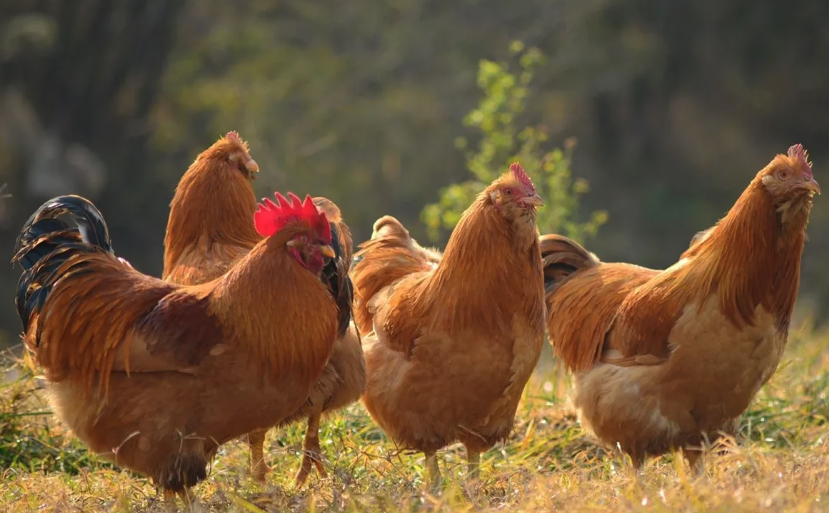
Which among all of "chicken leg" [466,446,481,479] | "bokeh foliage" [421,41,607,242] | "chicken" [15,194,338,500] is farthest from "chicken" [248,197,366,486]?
"bokeh foliage" [421,41,607,242]

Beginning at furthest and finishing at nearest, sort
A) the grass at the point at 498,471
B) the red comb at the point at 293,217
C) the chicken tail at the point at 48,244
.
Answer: the chicken tail at the point at 48,244 < the red comb at the point at 293,217 < the grass at the point at 498,471

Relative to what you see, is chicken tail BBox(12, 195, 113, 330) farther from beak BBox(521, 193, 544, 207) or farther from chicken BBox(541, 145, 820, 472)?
chicken BBox(541, 145, 820, 472)

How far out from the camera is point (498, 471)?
214 inches

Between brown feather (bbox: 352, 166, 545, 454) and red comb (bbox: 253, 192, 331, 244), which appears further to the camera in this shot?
brown feather (bbox: 352, 166, 545, 454)

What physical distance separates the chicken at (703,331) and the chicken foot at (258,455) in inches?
68.1

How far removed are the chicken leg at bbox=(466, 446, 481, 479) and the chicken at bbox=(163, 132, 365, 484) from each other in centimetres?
68

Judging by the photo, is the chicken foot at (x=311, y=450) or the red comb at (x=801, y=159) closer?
the red comb at (x=801, y=159)

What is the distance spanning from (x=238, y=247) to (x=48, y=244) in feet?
3.91

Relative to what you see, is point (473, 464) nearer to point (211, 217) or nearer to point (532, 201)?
point (532, 201)

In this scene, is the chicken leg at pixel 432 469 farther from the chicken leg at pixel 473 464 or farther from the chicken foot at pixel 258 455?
the chicken foot at pixel 258 455

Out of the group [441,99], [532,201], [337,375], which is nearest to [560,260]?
[532,201]

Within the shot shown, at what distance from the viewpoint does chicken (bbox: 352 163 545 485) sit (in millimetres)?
5152

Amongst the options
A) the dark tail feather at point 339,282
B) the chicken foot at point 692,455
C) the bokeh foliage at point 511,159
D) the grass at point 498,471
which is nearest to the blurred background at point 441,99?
the bokeh foliage at point 511,159

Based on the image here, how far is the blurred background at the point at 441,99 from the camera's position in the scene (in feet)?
60.6
